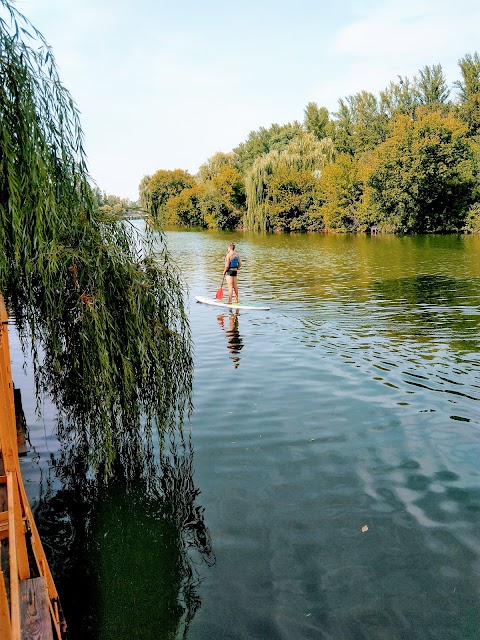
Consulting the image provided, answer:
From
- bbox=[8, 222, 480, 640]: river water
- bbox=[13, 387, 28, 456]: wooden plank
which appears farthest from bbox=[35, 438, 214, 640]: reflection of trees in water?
bbox=[13, 387, 28, 456]: wooden plank

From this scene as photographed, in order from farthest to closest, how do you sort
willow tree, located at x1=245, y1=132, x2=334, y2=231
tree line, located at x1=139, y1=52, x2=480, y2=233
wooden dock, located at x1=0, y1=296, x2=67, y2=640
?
willow tree, located at x1=245, y1=132, x2=334, y2=231 → tree line, located at x1=139, y1=52, x2=480, y2=233 → wooden dock, located at x1=0, y1=296, x2=67, y2=640

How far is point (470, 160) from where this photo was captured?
56.6 metres

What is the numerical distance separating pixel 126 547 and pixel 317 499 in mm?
2320

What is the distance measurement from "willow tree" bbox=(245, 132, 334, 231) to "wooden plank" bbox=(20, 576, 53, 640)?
2822 inches

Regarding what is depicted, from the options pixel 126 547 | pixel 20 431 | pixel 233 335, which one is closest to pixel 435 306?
pixel 233 335

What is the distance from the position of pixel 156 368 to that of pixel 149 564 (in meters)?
2.14

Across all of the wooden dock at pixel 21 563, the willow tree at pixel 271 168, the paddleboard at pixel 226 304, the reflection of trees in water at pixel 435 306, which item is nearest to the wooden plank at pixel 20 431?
the wooden dock at pixel 21 563

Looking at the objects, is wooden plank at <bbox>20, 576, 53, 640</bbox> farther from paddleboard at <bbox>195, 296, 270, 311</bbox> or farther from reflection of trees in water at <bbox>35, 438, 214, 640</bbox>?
paddleboard at <bbox>195, 296, 270, 311</bbox>

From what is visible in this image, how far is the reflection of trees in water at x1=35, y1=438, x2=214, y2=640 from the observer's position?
4.97 meters

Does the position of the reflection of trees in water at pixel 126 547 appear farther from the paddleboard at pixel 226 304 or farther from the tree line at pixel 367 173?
the tree line at pixel 367 173

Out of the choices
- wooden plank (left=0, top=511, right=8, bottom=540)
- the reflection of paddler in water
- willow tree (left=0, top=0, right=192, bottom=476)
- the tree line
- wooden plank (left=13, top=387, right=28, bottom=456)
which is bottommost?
the reflection of paddler in water

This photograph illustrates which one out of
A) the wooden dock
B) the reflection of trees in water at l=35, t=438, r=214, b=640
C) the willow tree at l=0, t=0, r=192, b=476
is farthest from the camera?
the willow tree at l=0, t=0, r=192, b=476

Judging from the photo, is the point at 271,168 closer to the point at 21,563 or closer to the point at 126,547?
the point at 126,547

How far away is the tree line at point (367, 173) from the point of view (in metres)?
56.5
